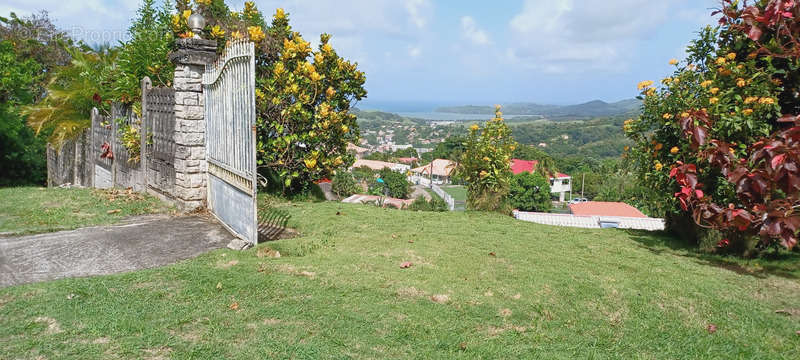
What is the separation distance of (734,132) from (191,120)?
7268 millimetres

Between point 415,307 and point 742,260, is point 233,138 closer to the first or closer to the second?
point 415,307

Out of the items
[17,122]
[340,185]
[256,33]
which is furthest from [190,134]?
[340,185]

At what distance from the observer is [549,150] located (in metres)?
119

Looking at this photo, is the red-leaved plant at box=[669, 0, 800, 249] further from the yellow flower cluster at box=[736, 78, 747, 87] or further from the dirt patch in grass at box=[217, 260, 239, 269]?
the dirt patch in grass at box=[217, 260, 239, 269]

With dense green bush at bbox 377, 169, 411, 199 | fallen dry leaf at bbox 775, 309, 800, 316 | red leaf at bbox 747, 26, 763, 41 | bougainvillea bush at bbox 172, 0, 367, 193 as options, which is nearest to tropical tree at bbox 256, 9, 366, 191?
bougainvillea bush at bbox 172, 0, 367, 193

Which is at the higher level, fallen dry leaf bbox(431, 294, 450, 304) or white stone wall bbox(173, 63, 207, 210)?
white stone wall bbox(173, 63, 207, 210)

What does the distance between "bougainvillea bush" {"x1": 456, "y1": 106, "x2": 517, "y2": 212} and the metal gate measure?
517cm

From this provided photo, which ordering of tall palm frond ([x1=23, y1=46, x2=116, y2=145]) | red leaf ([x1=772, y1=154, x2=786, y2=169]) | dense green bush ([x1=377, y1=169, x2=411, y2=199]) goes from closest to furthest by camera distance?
red leaf ([x1=772, y1=154, x2=786, y2=169]) → tall palm frond ([x1=23, y1=46, x2=116, y2=145]) → dense green bush ([x1=377, y1=169, x2=411, y2=199])

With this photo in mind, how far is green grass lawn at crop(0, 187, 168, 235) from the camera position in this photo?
680 cm

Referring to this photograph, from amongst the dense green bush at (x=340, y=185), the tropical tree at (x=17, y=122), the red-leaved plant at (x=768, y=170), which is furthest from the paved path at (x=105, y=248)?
the tropical tree at (x=17, y=122)

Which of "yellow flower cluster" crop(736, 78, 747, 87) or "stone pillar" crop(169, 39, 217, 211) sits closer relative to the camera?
"yellow flower cluster" crop(736, 78, 747, 87)

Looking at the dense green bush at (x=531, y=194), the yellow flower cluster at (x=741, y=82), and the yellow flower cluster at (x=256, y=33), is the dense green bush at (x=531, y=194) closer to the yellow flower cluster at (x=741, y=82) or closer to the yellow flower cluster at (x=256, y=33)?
the yellow flower cluster at (x=256, y=33)

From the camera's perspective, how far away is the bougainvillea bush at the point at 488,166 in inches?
394

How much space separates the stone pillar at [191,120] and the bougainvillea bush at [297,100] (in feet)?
4.61
